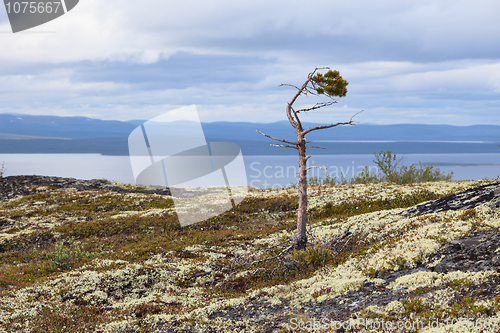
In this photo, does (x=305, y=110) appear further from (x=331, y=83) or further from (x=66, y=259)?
(x=66, y=259)

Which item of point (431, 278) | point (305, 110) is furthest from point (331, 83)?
point (431, 278)

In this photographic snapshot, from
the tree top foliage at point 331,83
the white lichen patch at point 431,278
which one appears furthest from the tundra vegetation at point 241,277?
the tree top foliage at point 331,83

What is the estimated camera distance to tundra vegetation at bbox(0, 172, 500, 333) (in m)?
7.84

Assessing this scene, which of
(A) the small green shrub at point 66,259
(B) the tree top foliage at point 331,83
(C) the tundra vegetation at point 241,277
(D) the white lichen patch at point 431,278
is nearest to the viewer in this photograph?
(D) the white lichen patch at point 431,278

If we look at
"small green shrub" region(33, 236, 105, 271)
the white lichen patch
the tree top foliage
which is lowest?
"small green shrub" region(33, 236, 105, 271)

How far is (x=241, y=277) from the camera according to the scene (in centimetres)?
1357

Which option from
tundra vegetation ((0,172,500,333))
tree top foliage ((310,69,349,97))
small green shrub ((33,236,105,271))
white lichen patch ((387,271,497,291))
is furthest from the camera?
small green shrub ((33,236,105,271))

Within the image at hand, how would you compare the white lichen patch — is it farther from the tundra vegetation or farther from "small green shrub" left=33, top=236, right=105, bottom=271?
"small green shrub" left=33, top=236, right=105, bottom=271

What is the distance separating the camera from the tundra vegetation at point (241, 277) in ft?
25.7

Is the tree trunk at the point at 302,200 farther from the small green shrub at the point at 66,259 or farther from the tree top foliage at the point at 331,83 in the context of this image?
the small green shrub at the point at 66,259

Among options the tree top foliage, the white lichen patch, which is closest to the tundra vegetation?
the white lichen patch

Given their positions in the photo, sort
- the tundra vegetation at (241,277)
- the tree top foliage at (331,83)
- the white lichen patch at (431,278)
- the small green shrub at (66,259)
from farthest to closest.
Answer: the small green shrub at (66,259) → the tree top foliage at (331,83) → the tundra vegetation at (241,277) → the white lichen patch at (431,278)

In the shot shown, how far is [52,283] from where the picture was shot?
14016 millimetres

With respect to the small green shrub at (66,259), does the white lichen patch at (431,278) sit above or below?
above
